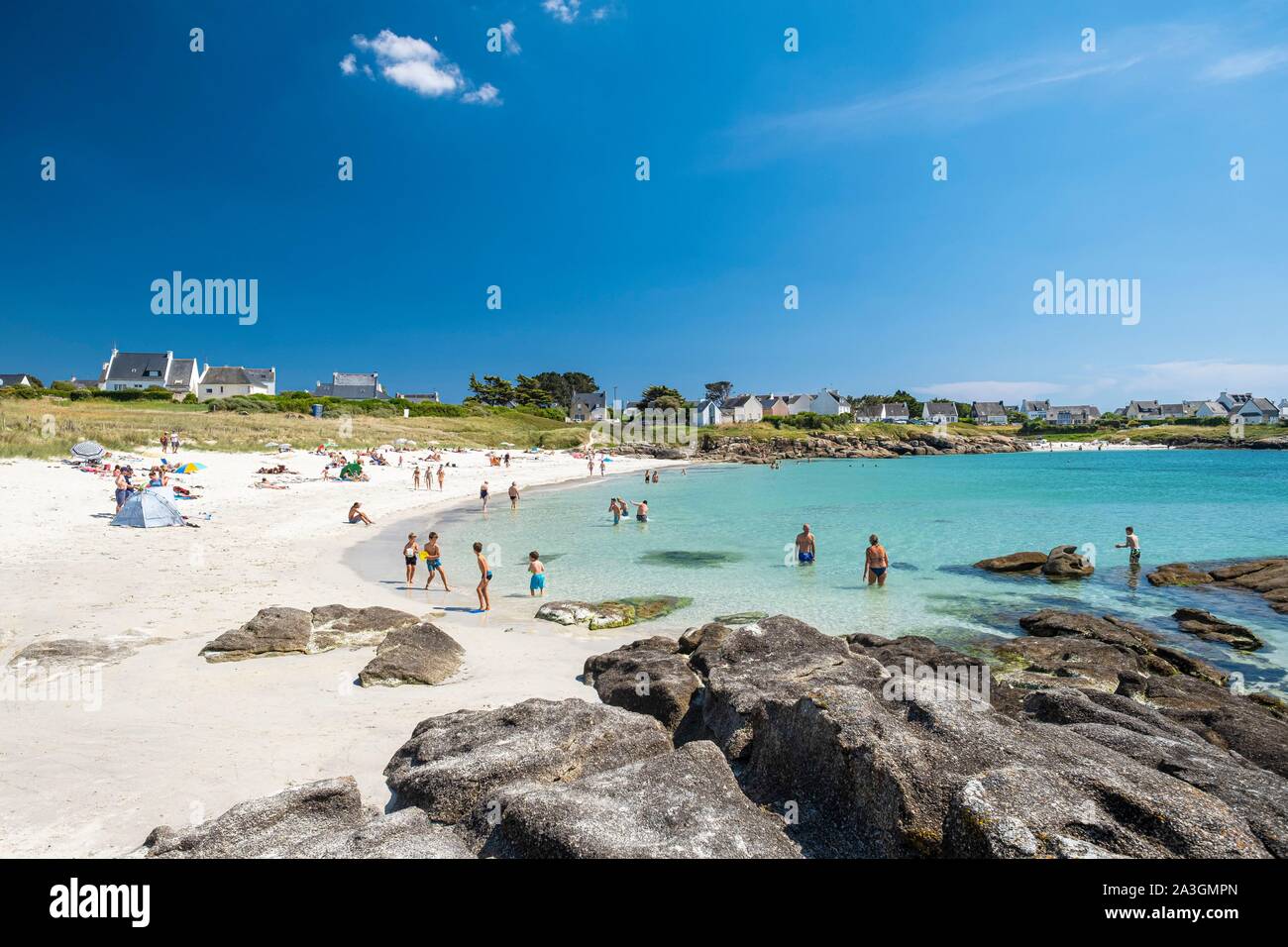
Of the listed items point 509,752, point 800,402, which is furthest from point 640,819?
point 800,402

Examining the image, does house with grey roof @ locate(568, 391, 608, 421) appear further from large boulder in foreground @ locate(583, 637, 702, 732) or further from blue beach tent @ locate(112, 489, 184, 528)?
large boulder in foreground @ locate(583, 637, 702, 732)

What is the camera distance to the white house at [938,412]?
158375 millimetres

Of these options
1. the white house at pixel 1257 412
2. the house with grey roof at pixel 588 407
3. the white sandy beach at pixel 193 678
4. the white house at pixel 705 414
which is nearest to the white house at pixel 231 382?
the house with grey roof at pixel 588 407

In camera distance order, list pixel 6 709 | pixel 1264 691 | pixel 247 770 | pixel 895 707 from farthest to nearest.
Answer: pixel 1264 691 → pixel 6 709 → pixel 247 770 → pixel 895 707

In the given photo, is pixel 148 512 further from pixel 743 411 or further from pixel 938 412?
pixel 938 412

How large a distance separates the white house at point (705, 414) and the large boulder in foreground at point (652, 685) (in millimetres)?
108075

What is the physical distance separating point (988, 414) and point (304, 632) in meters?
181

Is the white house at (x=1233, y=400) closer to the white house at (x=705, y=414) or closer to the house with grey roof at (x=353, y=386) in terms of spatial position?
the white house at (x=705, y=414)

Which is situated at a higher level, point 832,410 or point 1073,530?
point 832,410

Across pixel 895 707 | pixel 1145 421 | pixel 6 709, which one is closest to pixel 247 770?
pixel 6 709

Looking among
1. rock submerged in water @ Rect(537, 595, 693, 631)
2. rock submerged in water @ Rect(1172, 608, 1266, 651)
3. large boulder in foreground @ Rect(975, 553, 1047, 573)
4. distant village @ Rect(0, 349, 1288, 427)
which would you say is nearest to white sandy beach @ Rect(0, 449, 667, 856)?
rock submerged in water @ Rect(537, 595, 693, 631)

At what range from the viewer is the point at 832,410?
13762cm

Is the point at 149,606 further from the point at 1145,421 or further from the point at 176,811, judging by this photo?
the point at 1145,421
